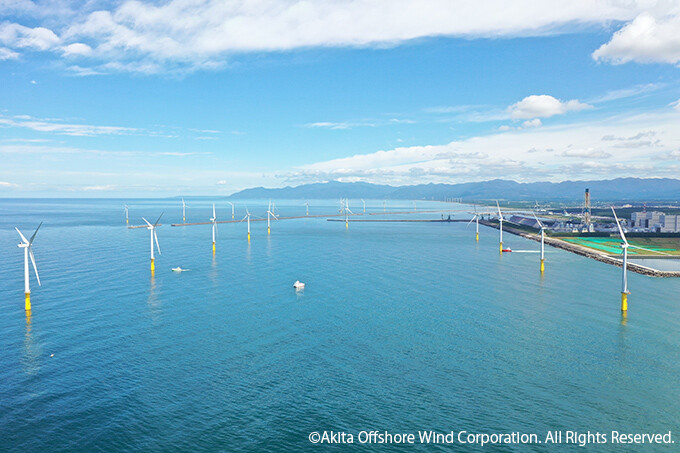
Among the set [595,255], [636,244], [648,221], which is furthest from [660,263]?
[648,221]

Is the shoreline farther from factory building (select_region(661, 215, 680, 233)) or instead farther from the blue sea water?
factory building (select_region(661, 215, 680, 233))

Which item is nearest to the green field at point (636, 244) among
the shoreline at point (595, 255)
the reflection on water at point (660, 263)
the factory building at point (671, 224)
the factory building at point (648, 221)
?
the shoreline at point (595, 255)

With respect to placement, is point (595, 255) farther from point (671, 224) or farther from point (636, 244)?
point (671, 224)

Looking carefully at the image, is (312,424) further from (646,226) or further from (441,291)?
(646,226)

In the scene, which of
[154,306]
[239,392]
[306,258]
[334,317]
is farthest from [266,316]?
[306,258]

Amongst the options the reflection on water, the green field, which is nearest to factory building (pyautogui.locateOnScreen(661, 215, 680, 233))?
the green field

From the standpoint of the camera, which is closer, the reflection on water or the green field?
the reflection on water

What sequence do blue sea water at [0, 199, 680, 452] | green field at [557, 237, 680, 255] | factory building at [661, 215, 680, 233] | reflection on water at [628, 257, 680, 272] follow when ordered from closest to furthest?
1. blue sea water at [0, 199, 680, 452]
2. reflection on water at [628, 257, 680, 272]
3. green field at [557, 237, 680, 255]
4. factory building at [661, 215, 680, 233]

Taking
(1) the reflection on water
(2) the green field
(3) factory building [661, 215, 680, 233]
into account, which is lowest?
(1) the reflection on water
